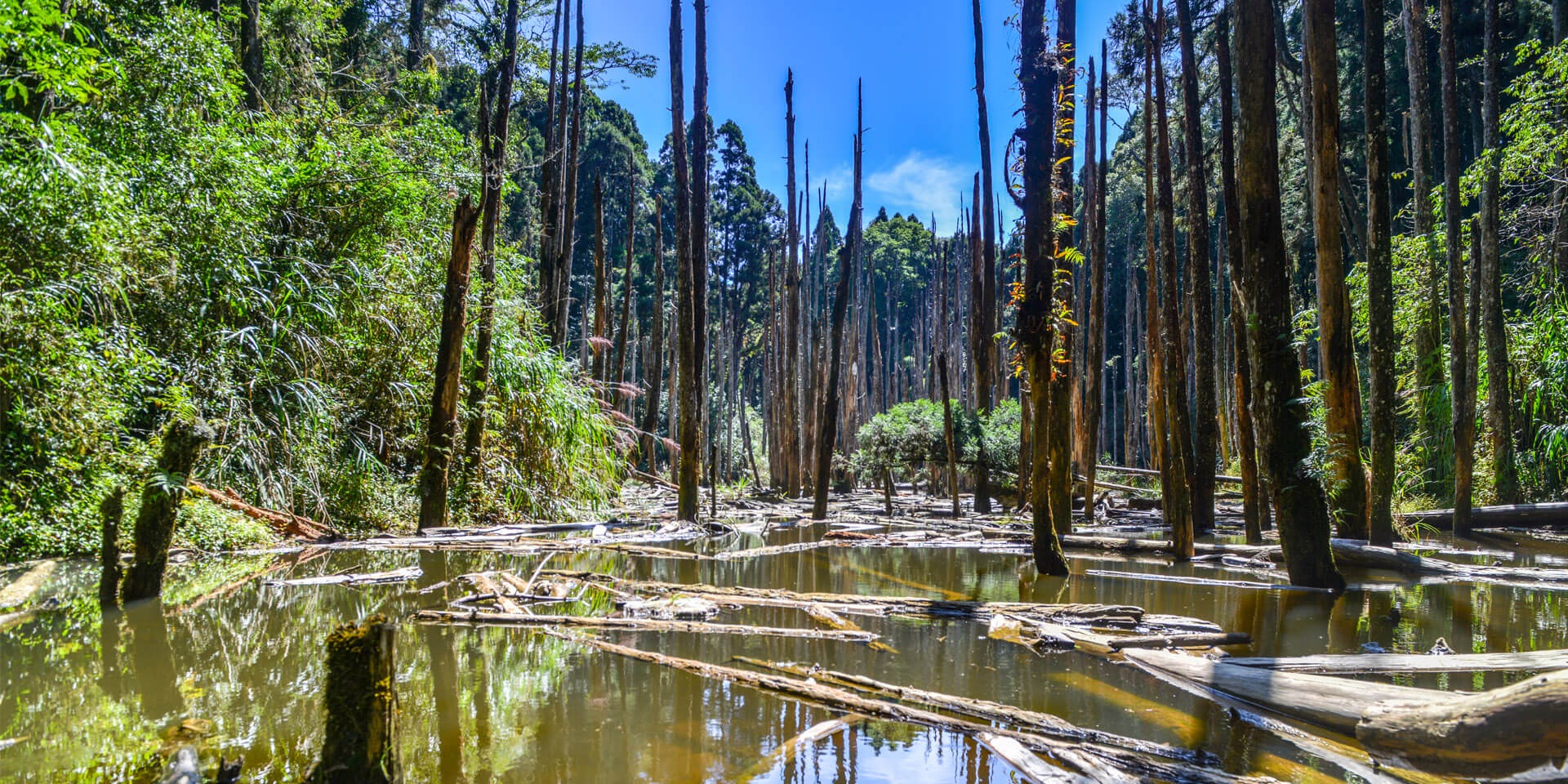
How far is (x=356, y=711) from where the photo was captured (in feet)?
7.04

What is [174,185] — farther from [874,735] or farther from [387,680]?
[874,735]

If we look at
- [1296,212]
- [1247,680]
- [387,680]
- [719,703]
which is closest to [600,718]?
[719,703]

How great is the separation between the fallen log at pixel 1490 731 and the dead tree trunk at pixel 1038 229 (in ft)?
12.7

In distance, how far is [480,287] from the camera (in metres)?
9.10

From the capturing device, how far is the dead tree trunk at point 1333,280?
6379 millimetres

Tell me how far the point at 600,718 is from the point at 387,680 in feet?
3.49

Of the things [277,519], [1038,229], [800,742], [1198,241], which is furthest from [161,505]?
[1198,241]

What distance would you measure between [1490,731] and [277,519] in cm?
826

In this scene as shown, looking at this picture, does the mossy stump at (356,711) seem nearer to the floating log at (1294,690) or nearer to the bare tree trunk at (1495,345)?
the floating log at (1294,690)

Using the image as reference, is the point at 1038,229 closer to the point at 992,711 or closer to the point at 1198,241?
the point at 1198,241

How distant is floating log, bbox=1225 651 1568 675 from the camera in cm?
328

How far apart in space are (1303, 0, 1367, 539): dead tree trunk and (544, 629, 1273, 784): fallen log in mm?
4811

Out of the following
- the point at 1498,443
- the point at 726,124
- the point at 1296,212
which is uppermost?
the point at 726,124

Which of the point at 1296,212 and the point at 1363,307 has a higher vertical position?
the point at 1296,212
